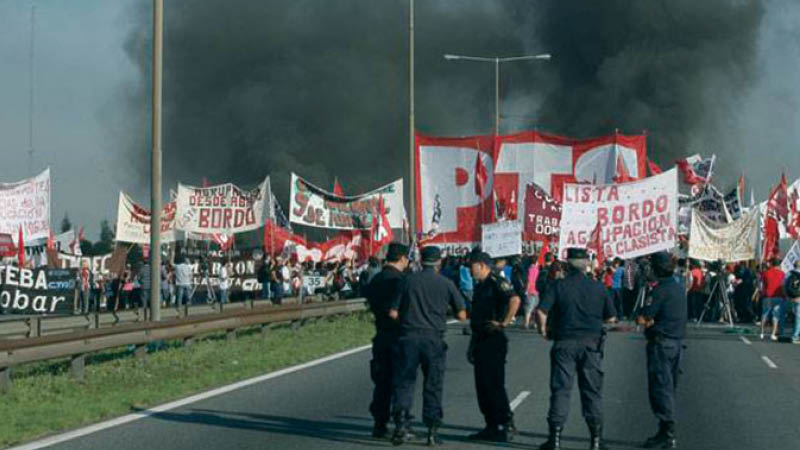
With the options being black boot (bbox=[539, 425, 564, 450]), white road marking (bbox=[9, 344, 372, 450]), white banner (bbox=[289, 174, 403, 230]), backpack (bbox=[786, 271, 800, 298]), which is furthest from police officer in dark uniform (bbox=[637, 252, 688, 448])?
white banner (bbox=[289, 174, 403, 230])

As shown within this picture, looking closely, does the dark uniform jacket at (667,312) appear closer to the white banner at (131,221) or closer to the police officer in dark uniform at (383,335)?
the police officer in dark uniform at (383,335)

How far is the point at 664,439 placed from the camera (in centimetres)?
1032

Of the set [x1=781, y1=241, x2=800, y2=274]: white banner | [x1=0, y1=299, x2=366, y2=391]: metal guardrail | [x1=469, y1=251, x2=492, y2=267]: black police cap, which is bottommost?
[x1=0, y1=299, x2=366, y2=391]: metal guardrail

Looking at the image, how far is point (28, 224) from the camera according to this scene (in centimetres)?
3016

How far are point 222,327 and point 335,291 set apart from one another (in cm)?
1595

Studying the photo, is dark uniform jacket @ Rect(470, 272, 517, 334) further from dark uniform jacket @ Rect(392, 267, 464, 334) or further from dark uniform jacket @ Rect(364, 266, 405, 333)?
dark uniform jacket @ Rect(364, 266, 405, 333)

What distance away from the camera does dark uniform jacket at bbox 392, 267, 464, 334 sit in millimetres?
10562

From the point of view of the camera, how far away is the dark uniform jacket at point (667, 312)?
35.2 feet

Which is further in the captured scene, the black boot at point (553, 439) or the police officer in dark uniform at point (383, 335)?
the police officer in dark uniform at point (383, 335)

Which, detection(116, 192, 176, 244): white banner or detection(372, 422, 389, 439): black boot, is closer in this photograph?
detection(372, 422, 389, 439): black boot

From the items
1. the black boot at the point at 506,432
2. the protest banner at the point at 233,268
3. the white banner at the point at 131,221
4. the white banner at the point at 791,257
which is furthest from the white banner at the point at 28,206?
the black boot at the point at 506,432

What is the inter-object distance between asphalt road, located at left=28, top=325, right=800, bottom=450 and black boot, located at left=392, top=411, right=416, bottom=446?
12 centimetres

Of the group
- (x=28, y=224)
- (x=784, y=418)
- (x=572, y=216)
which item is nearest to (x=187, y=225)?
(x=28, y=224)

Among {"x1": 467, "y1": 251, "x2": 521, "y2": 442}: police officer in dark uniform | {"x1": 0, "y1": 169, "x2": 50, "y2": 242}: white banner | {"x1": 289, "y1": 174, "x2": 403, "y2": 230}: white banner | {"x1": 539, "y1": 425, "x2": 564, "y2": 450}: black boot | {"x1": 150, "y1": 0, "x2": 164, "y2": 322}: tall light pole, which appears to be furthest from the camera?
{"x1": 289, "y1": 174, "x2": 403, "y2": 230}: white banner
